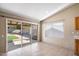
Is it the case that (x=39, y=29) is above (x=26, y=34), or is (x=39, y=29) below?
above

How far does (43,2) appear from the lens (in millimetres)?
2316

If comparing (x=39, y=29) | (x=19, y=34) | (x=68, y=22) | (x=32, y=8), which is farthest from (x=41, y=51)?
(x=32, y=8)

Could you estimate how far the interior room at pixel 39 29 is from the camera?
227 cm

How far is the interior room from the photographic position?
227cm

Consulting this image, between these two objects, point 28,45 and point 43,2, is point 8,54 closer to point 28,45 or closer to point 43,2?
point 28,45

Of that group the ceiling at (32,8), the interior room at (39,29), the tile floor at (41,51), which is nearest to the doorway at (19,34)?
the interior room at (39,29)

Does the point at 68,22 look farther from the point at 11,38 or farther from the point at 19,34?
the point at 11,38

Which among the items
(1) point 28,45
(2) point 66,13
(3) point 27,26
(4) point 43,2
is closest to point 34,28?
(3) point 27,26

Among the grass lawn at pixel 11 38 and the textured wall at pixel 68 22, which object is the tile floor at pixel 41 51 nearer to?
the textured wall at pixel 68 22

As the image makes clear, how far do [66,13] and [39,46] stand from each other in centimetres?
94

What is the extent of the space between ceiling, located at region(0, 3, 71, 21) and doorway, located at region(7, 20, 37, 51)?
23cm

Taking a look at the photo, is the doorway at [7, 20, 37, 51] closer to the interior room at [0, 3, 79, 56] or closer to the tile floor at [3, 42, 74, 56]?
the interior room at [0, 3, 79, 56]

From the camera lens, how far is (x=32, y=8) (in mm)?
2350

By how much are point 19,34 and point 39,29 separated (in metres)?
0.47
